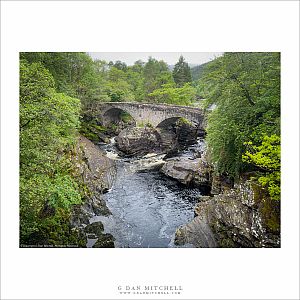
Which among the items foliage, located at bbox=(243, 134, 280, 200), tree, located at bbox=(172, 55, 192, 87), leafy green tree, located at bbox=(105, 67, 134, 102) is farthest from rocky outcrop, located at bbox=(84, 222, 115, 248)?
leafy green tree, located at bbox=(105, 67, 134, 102)

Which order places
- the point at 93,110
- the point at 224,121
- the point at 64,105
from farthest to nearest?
the point at 93,110
the point at 224,121
the point at 64,105

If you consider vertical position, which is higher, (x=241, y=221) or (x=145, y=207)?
(x=241, y=221)

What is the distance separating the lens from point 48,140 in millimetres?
7316

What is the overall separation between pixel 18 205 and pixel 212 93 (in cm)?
523

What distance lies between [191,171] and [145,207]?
3478 mm

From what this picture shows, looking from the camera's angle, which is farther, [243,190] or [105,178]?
[105,178]

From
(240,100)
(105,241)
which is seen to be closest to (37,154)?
(105,241)

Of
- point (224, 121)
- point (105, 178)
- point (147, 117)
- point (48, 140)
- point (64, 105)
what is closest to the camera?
point (48, 140)

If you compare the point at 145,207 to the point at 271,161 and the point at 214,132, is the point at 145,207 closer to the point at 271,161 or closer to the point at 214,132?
the point at 214,132

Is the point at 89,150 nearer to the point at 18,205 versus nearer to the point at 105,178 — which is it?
the point at 105,178

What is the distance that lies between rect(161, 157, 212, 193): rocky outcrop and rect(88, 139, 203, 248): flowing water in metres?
0.31

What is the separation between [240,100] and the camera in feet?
26.3

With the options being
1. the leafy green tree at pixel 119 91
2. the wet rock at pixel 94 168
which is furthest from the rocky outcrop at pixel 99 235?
the leafy green tree at pixel 119 91

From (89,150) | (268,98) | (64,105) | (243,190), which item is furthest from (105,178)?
(268,98)
